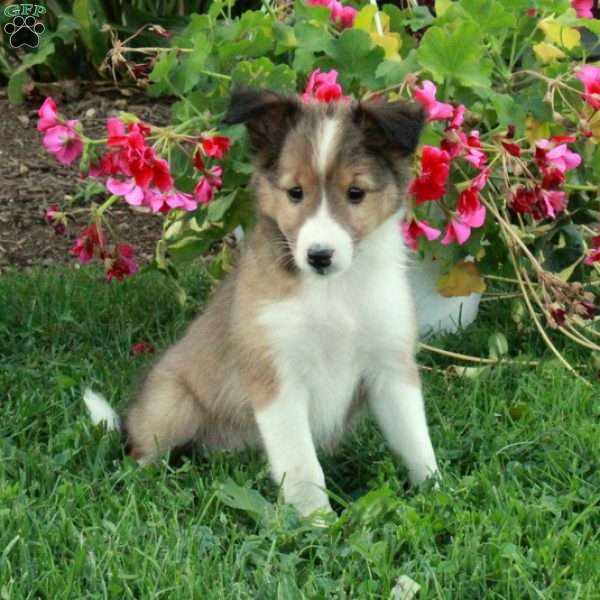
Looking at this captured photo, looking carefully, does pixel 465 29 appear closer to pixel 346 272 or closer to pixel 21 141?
pixel 346 272

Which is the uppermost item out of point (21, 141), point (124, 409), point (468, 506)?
point (468, 506)

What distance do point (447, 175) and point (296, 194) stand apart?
0.68m

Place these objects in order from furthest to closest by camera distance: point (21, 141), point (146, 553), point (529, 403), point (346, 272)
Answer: point (21, 141), point (529, 403), point (346, 272), point (146, 553)

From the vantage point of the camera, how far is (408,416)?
3744 mm

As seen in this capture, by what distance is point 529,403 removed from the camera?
4352 mm

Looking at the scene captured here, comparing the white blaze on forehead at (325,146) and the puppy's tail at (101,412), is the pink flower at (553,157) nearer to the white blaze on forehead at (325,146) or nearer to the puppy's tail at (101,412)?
the white blaze on forehead at (325,146)

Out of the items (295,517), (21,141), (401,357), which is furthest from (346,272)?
(21,141)

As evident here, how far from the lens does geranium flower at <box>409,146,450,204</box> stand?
3.79 meters

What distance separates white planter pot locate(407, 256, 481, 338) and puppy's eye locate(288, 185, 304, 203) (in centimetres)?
175

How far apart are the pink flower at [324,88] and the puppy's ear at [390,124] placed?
1.02 feet

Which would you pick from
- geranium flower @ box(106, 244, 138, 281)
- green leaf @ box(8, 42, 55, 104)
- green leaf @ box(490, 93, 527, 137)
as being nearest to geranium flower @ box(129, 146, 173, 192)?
geranium flower @ box(106, 244, 138, 281)

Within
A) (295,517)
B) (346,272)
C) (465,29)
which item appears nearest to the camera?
(295,517)

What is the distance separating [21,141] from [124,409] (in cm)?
348

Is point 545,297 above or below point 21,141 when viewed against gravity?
above
